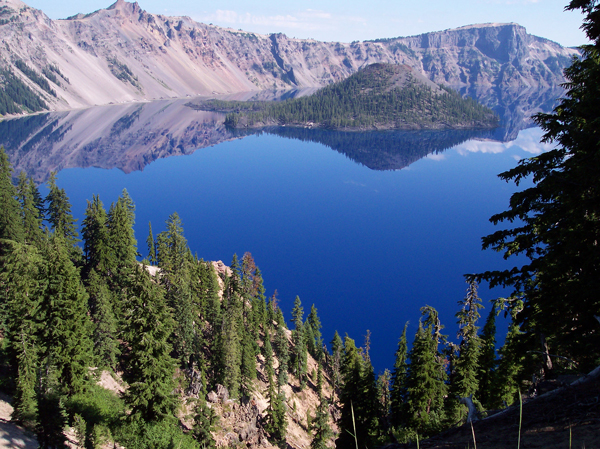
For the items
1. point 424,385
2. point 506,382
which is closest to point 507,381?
point 506,382

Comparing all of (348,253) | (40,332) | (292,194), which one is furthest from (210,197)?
(40,332)

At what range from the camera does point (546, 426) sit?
35.2 feet

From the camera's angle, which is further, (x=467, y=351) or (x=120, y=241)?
(x=120, y=241)

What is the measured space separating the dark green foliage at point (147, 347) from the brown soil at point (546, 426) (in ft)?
55.5

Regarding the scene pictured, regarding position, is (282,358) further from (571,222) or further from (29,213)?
(571,222)

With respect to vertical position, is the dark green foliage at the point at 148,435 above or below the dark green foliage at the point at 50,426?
above

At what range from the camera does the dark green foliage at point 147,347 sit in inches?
928

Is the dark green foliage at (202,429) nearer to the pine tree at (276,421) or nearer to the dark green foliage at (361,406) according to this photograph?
the dark green foliage at (361,406)

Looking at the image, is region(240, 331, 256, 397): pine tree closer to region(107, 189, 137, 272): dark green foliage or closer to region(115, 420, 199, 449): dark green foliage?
region(107, 189, 137, 272): dark green foliage

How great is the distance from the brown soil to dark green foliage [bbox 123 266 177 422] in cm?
1691

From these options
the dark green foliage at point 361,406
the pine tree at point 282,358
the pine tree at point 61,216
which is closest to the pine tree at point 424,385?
the dark green foliage at point 361,406

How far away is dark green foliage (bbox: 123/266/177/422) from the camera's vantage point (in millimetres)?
23562

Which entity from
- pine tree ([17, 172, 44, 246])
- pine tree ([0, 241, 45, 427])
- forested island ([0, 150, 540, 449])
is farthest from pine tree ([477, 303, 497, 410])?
pine tree ([17, 172, 44, 246])

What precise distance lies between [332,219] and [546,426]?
378 feet
